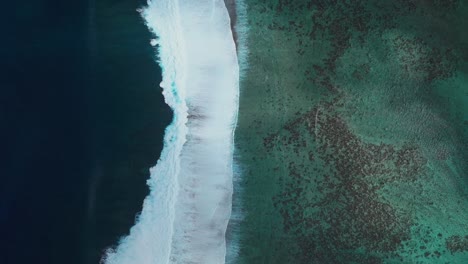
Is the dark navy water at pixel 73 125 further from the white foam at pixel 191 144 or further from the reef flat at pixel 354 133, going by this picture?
the reef flat at pixel 354 133

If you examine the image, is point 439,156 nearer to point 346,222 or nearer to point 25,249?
point 346,222

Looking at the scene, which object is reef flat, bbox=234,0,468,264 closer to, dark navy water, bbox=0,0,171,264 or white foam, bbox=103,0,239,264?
white foam, bbox=103,0,239,264

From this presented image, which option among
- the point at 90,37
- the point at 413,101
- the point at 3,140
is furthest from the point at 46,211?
the point at 413,101

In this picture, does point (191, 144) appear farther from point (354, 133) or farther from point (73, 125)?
point (354, 133)

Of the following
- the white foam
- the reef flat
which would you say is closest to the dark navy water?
the white foam

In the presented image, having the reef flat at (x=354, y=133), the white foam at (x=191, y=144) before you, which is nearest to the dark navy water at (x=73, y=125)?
the white foam at (x=191, y=144)
